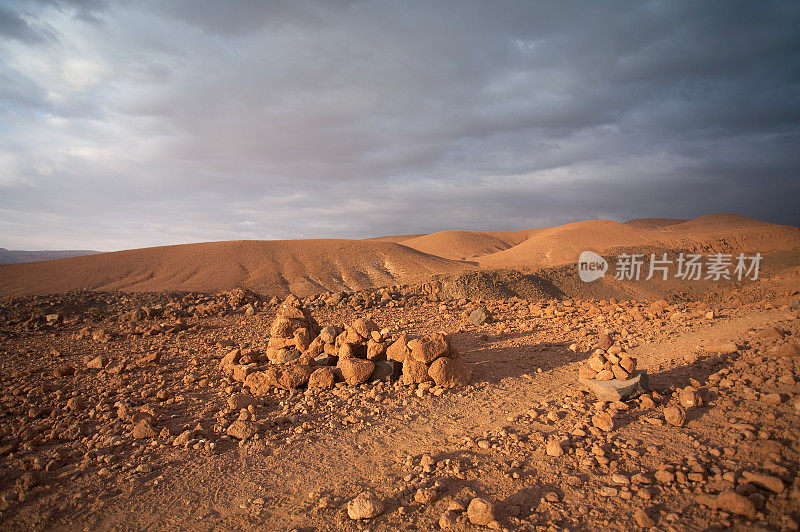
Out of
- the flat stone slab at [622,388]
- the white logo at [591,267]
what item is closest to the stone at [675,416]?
the flat stone slab at [622,388]

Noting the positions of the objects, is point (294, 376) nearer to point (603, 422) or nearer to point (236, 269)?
point (603, 422)

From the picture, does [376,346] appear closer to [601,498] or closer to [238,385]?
[238,385]

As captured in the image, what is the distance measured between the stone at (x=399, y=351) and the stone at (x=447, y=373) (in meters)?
0.42

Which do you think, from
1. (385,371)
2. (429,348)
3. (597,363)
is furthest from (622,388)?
(385,371)

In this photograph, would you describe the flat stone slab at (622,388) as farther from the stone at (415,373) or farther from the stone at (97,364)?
the stone at (97,364)


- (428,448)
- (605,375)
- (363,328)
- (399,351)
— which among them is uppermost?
(363,328)

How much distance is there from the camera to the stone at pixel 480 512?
8.85 ft

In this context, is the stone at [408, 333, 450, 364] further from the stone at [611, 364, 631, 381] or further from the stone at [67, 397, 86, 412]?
the stone at [67, 397, 86, 412]

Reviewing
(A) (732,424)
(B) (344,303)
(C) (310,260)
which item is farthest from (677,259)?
(C) (310,260)

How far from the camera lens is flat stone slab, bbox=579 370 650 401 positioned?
4.38 metres

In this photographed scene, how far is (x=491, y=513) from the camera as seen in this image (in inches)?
106

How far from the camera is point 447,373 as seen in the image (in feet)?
17.1

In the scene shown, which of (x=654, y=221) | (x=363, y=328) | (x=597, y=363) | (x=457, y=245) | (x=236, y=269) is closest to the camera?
(x=597, y=363)

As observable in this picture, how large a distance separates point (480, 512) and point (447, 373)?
8.23 feet
